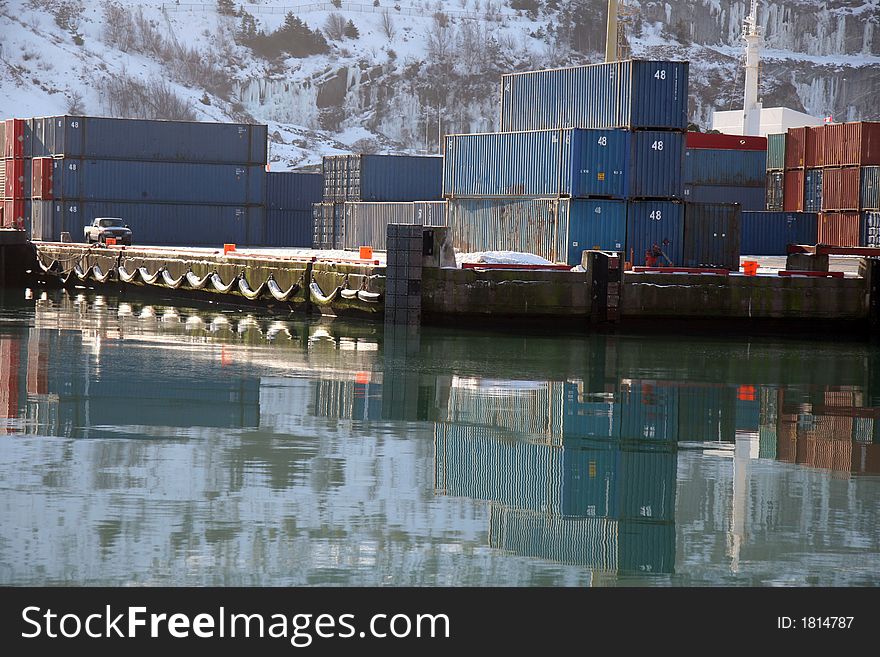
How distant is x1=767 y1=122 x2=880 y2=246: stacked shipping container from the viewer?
5091cm

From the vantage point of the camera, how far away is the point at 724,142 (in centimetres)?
5731

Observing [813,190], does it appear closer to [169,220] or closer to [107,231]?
[169,220]

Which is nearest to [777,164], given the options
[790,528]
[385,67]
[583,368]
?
[583,368]

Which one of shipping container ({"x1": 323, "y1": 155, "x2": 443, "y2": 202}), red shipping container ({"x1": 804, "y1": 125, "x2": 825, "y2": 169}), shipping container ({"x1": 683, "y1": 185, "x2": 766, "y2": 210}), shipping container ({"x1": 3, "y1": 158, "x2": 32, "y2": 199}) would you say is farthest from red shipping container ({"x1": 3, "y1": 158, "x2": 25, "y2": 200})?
red shipping container ({"x1": 804, "y1": 125, "x2": 825, "y2": 169})

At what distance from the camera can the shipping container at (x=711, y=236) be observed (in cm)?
3581

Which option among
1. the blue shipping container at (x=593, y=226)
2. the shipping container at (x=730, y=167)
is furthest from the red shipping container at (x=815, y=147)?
the blue shipping container at (x=593, y=226)

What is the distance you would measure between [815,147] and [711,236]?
21433 millimetres

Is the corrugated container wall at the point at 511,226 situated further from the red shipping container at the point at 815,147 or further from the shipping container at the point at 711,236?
the red shipping container at the point at 815,147

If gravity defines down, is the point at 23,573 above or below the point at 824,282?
below

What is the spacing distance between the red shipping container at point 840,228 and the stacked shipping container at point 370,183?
1565 cm

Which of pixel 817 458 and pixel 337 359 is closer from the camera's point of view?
pixel 817 458
